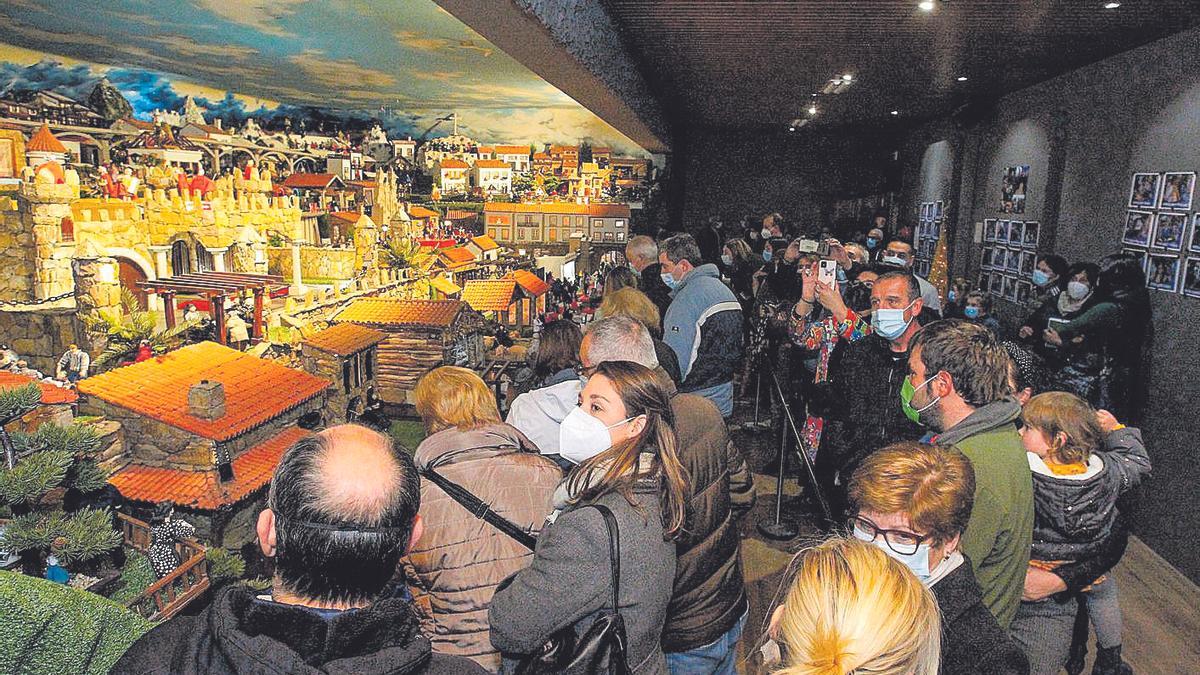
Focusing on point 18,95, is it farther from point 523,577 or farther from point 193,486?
point 523,577

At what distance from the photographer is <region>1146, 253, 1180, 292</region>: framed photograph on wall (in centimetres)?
543

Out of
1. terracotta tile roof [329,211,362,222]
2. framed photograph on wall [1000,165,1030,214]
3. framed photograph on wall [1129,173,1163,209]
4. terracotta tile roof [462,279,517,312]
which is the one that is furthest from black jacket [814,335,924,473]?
terracotta tile roof [329,211,362,222]

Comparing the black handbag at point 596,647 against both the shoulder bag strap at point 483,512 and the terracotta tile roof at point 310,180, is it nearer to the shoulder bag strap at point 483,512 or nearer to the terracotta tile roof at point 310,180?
the shoulder bag strap at point 483,512

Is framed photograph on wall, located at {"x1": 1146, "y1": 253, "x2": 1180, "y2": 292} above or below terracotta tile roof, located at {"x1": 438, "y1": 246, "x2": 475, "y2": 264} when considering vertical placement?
above

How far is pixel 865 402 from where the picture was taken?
350 cm

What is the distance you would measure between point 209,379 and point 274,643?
6300 millimetres

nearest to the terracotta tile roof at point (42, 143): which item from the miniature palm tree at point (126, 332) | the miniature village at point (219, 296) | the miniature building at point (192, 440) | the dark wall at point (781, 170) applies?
the miniature village at point (219, 296)

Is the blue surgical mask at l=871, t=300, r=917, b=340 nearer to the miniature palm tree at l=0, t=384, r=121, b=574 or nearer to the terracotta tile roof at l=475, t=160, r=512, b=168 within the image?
the miniature palm tree at l=0, t=384, r=121, b=574

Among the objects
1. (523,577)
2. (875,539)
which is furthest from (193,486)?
(875,539)

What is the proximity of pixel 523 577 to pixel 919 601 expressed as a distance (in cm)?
88

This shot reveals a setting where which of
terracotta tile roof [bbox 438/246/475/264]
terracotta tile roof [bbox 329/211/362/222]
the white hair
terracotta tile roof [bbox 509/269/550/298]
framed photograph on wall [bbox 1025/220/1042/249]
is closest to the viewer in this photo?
the white hair

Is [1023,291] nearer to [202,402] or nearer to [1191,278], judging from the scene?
[1191,278]

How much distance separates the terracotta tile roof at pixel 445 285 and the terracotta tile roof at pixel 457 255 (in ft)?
4.18

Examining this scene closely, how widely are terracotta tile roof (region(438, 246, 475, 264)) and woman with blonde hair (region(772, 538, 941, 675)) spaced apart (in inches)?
617
